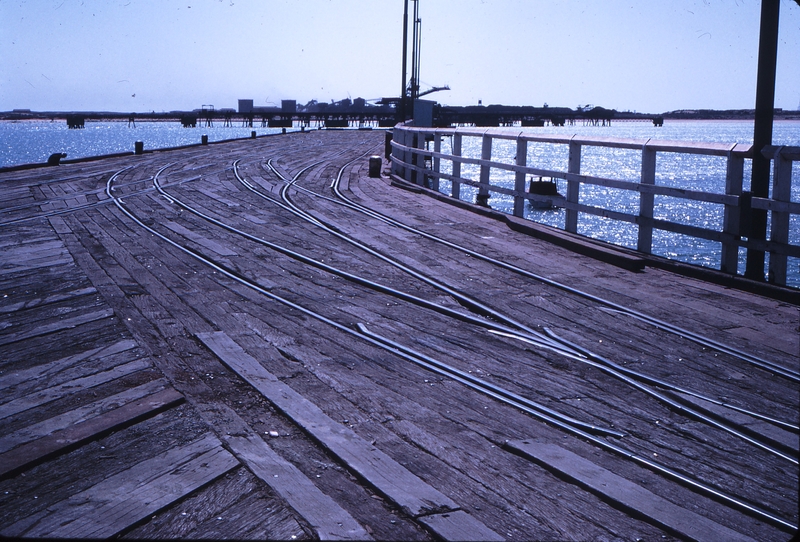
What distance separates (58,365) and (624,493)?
3.84 metres

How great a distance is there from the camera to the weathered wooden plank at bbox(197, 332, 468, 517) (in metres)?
3.32

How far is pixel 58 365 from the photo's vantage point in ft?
16.8

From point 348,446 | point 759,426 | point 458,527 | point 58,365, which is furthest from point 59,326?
point 759,426

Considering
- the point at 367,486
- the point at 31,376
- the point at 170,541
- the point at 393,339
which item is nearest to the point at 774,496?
the point at 367,486

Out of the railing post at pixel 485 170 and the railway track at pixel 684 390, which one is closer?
the railway track at pixel 684 390

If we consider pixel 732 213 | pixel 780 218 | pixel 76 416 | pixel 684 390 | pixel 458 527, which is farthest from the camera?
pixel 732 213

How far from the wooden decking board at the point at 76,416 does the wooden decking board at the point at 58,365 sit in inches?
29.6

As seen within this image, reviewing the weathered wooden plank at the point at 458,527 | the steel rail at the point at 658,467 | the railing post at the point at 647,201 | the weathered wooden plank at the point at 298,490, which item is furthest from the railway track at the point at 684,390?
the railing post at the point at 647,201

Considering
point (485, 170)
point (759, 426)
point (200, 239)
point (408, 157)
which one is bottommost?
point (759, 426)

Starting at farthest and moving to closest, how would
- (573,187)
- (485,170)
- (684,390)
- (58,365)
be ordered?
(485,170) < (573,187) < (58,365) < (684,390)

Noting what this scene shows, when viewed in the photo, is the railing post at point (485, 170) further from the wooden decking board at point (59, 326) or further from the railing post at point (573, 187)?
the wooden decking board at point (59, 326)

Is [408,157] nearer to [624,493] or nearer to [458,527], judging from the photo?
[624,493]

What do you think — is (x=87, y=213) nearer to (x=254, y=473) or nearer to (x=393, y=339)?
(x=393, y=339)

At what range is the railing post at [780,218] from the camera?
23.9 ft
